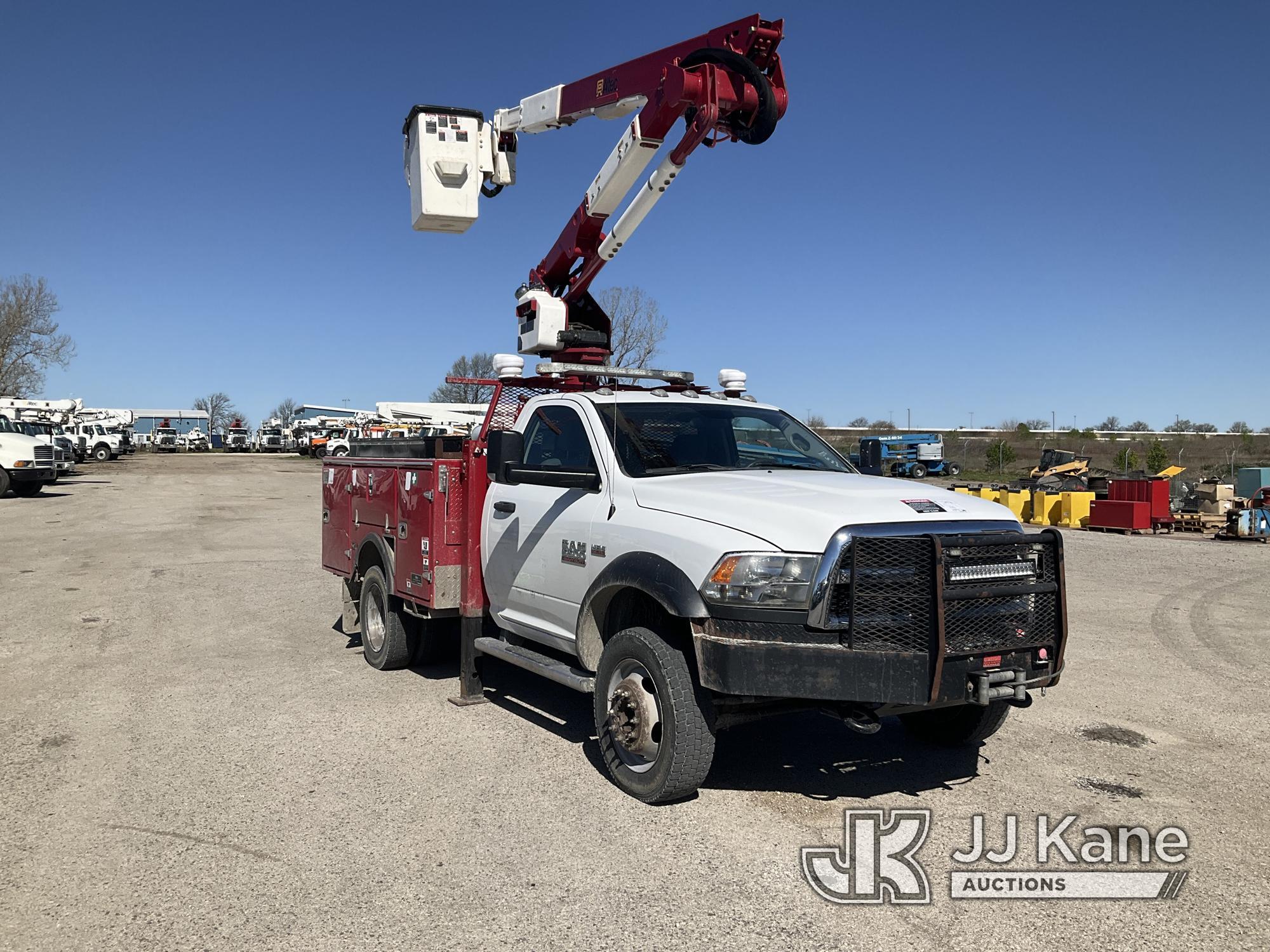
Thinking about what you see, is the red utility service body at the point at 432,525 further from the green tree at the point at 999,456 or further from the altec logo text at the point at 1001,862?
the green tree at the point at 999,456

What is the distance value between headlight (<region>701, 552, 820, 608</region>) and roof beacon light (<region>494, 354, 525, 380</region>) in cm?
330

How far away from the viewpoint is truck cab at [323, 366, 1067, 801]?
415 cm

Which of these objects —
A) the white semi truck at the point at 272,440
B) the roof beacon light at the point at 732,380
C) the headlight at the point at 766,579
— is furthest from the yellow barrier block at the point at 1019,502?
the white semi truck at the point at 272,440

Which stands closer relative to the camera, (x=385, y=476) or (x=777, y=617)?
(x=777, y=617)

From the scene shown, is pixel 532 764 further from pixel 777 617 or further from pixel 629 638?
pixel 777 617

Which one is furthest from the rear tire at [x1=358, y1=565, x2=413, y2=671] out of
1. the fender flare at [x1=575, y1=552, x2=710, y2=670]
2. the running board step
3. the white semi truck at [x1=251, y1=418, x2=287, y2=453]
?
the white semi truck at [x1=251, y1=418, x2=287, y2=453]

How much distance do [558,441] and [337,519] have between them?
3.36 metres

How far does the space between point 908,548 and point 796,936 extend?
5.37 ft

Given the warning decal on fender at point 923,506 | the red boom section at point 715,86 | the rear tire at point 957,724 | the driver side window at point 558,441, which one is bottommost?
the rear tire at point 957,724

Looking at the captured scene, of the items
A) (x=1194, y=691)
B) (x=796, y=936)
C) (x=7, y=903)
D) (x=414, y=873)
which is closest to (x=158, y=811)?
(x=7, y=903)

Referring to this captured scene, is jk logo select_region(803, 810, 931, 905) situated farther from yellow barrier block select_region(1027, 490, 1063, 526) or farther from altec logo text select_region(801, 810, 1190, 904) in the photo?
yellow barrier block select_region(1027, 490, 1063, 526)

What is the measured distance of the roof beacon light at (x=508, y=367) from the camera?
7.06 metres

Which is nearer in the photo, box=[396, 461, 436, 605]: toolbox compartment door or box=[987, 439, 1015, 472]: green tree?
box=[396, 461, 436, 605]: toolbox compartment door

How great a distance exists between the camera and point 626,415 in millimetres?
5641
